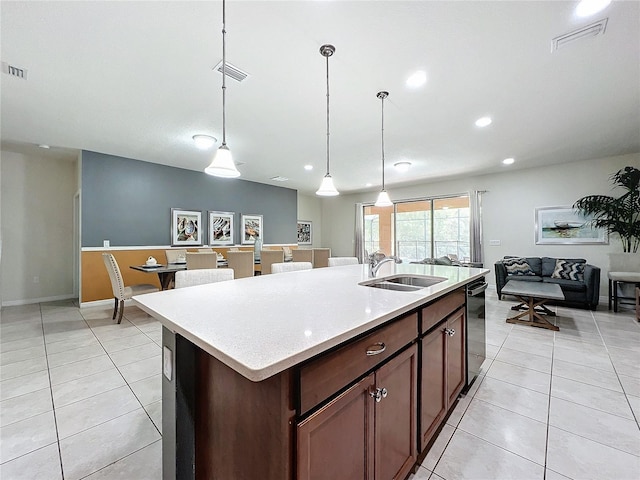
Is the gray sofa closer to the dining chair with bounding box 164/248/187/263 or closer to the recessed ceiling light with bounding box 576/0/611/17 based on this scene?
the recessed ceiling light with bounding box 576/0/611/17

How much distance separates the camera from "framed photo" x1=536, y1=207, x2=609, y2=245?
5.11m

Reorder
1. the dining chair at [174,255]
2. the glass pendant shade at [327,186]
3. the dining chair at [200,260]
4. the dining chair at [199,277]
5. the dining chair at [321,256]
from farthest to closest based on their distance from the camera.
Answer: the dining chair at [321,256]
the dining chair at [174,255]
the dining chair at [200,260]
the glass pendant shade at [327,186]
the dining chair at [199,277]

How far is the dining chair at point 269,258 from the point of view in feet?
16.5

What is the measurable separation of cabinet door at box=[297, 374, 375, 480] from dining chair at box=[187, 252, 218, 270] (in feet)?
12.2

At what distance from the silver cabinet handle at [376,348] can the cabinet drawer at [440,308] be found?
1.38 ft

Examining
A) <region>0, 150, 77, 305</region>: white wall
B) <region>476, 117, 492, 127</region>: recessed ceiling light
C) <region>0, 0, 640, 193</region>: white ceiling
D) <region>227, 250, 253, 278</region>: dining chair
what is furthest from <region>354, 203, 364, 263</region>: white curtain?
<region>0, 150, 77, 305</region>: white wall

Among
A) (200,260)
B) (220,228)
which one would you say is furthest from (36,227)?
(200,260)

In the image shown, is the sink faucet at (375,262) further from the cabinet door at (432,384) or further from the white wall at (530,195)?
the white wall at (530,195)

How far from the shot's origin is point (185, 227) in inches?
228

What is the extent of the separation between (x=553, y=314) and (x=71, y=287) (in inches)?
341

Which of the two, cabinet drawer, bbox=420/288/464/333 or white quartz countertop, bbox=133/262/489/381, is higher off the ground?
white quartz countertop, bbox=133/262/489/381

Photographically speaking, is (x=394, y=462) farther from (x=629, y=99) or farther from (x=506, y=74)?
(x=629, y=99)

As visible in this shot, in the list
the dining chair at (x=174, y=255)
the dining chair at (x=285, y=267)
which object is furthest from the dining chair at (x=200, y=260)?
the dining chair at (x=285, y=267)

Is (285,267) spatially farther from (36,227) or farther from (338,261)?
(36,227)
